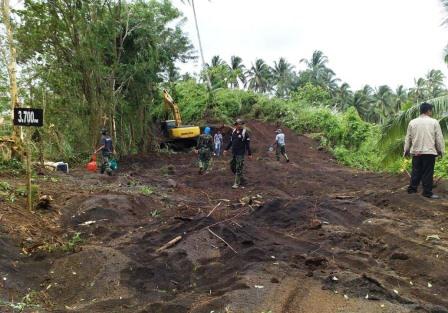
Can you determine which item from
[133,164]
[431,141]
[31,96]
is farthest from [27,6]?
[431,141]

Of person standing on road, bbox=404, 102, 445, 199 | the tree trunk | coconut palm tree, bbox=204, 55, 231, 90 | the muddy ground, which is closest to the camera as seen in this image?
the muddy ground

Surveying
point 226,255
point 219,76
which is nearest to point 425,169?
point 226,255

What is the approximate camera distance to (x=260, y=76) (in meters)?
69.6

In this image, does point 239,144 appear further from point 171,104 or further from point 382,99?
point 382,99

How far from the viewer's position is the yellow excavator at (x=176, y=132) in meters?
29.3

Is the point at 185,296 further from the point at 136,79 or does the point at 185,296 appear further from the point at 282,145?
the point at 136,79

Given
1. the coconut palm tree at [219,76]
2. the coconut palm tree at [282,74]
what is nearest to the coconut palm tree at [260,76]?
the coconut palm tree at [282,74]

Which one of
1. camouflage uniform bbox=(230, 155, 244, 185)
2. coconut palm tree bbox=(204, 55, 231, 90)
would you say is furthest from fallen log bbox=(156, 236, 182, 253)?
coconut palm tree bbox=(204, 55, 231, 90)

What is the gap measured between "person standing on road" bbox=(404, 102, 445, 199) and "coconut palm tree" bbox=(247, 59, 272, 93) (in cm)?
6047

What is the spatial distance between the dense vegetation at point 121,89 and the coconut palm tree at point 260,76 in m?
28.6

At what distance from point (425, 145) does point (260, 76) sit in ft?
200

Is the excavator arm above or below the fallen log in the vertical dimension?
above

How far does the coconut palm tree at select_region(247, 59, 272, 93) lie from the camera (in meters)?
69.2

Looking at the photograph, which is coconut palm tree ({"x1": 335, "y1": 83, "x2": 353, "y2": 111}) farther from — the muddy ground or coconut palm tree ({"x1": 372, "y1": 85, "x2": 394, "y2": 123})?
the muddy ground
